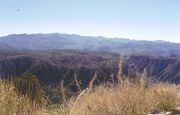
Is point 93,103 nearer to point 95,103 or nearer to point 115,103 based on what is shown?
point 95,103

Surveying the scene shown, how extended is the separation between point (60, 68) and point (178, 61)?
244 ft

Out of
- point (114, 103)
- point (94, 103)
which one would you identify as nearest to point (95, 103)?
point (94, 103)

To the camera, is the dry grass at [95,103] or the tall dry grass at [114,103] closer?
the dry grass at [95,103]

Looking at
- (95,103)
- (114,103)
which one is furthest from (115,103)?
(95,103)

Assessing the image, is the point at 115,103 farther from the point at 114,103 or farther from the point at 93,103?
the point at 93,103

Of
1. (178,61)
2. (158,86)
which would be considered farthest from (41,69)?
(158,86)

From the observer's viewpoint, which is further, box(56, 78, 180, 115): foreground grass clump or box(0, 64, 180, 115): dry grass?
box(56, 78, 180, 115): foreground grass clump

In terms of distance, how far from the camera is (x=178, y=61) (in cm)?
18100

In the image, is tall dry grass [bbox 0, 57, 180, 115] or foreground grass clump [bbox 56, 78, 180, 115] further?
foreground grass clump [bbox 56, 78, 180, 115]

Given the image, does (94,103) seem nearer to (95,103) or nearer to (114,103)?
(95,103)

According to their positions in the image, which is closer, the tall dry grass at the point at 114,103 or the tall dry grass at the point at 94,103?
the tall dry grass at the point at 94,103

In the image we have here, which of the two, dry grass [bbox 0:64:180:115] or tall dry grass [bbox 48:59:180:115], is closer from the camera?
dry grass [bbox 0:64:180:115]

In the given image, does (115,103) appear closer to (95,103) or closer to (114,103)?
(114,103)

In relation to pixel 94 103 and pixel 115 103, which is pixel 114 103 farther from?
pixel 94 103
